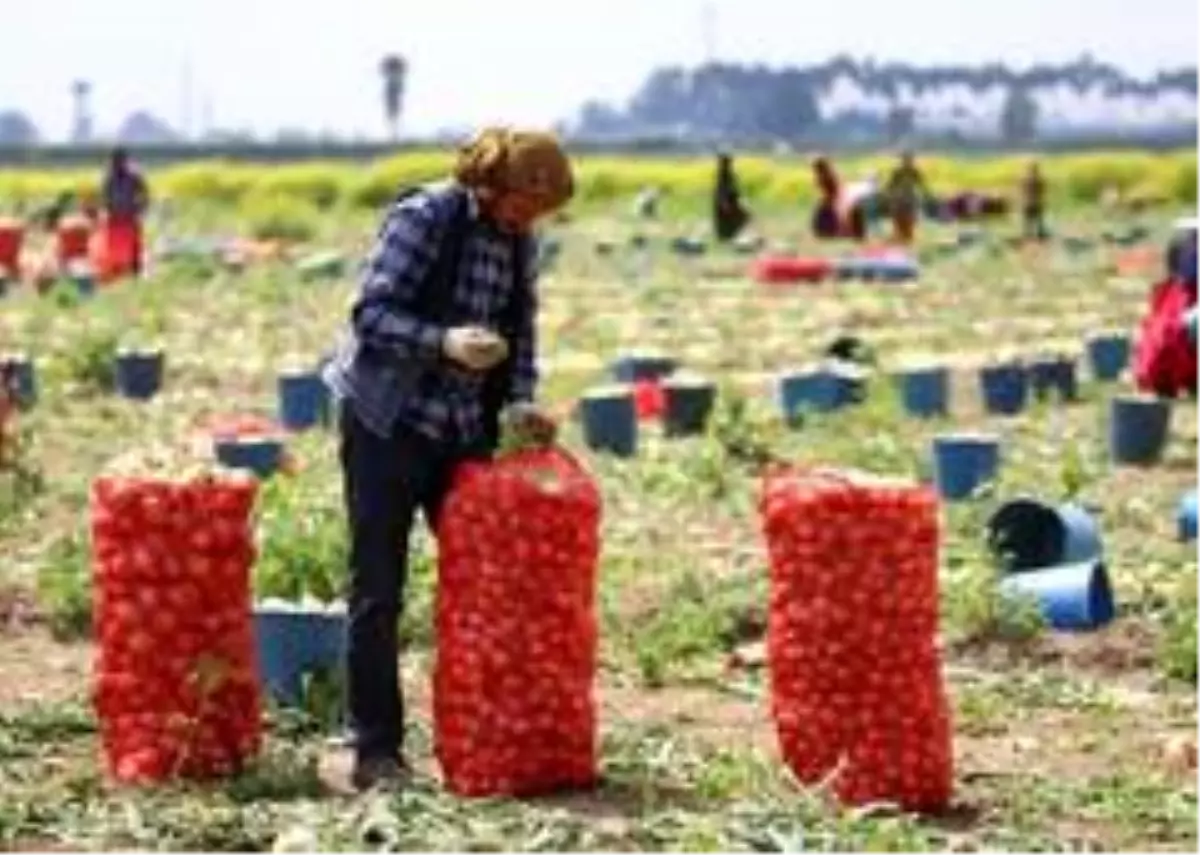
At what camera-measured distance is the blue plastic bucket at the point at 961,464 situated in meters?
13.4

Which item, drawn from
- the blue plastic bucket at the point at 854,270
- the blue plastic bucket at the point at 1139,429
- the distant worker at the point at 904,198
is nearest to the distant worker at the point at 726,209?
Answer: the distant worker at the point at 904,198

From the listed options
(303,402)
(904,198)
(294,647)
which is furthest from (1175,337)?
(904,198)

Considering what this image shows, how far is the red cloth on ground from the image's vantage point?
1644 cm

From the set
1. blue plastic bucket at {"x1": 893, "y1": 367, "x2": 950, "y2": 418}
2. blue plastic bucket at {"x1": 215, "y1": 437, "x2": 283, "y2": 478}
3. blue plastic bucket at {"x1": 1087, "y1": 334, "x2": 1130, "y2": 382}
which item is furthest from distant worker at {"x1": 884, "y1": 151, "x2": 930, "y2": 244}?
blue plastic bucket at {"x1": 215, "y1": 437, "x2": 283, "y2": 478}

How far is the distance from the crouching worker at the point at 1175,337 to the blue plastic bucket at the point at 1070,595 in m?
6.01

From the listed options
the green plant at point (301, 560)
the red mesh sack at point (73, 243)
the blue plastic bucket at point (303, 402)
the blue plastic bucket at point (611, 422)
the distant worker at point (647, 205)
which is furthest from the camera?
the distant worker at point (647, 205)

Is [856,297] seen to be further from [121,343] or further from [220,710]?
[220,710]

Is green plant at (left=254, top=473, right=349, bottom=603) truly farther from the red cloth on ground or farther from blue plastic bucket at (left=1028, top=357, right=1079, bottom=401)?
blue plastic bucket at (left=1028, top=357, right=1079, bottom=401)

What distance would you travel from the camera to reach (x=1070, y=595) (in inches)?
399

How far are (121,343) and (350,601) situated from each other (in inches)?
600

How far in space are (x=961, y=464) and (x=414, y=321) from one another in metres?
6.69

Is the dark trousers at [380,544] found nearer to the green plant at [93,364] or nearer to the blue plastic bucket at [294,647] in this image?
the blue plastic bucket at [294,647]

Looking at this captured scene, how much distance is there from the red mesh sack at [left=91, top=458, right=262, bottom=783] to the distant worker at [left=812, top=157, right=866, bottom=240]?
3214 cm

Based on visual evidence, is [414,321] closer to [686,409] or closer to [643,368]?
[686,409]
